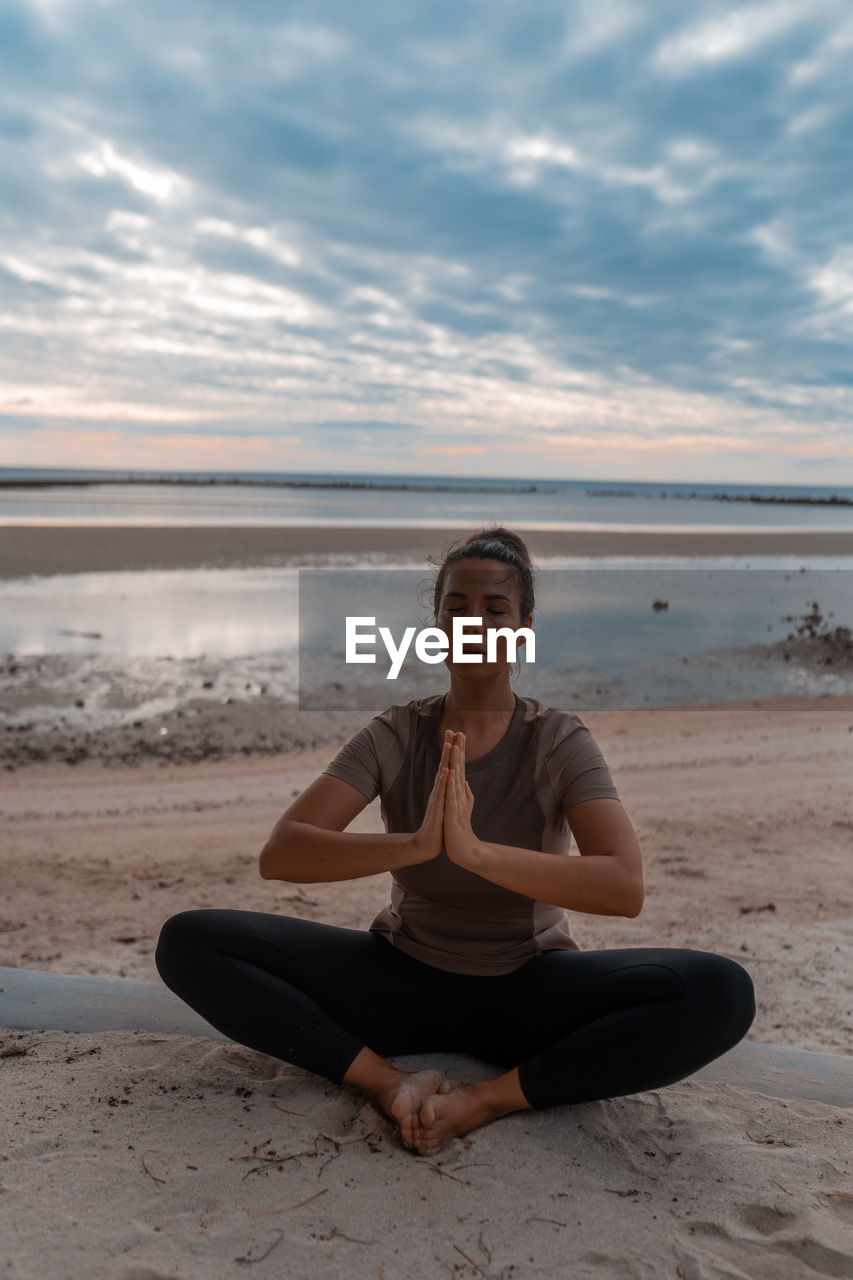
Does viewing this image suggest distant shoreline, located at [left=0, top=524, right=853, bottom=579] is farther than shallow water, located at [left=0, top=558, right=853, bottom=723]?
Yes

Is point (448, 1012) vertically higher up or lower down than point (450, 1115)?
higher up

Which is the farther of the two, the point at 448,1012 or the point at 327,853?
the point at 448,1012

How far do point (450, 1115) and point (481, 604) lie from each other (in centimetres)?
148

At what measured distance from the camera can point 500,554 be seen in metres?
3.08

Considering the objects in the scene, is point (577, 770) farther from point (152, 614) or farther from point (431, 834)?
point (152, 614)

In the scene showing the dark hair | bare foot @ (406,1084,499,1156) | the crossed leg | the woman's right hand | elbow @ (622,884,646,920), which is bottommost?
bare foot @ (406,1084,499,1156)

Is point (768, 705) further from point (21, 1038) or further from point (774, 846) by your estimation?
point (21, 1038)

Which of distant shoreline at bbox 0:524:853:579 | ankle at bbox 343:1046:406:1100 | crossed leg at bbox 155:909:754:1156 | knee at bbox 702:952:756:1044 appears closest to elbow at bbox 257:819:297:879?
crossed leg at bbox 155:909:754:1156

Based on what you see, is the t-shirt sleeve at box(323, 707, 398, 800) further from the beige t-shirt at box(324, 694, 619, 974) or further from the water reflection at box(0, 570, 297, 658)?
the water reflection at box(0, 570, 297, 658)

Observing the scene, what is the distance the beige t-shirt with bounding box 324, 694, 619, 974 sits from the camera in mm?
2891

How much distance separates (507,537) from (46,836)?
4.38 m

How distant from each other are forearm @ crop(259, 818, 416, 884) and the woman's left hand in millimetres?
120

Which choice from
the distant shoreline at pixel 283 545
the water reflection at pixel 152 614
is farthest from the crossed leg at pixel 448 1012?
the distant shoreline at pixel 283 545

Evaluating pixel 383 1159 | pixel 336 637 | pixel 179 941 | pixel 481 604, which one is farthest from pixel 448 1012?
pixel 336 637
